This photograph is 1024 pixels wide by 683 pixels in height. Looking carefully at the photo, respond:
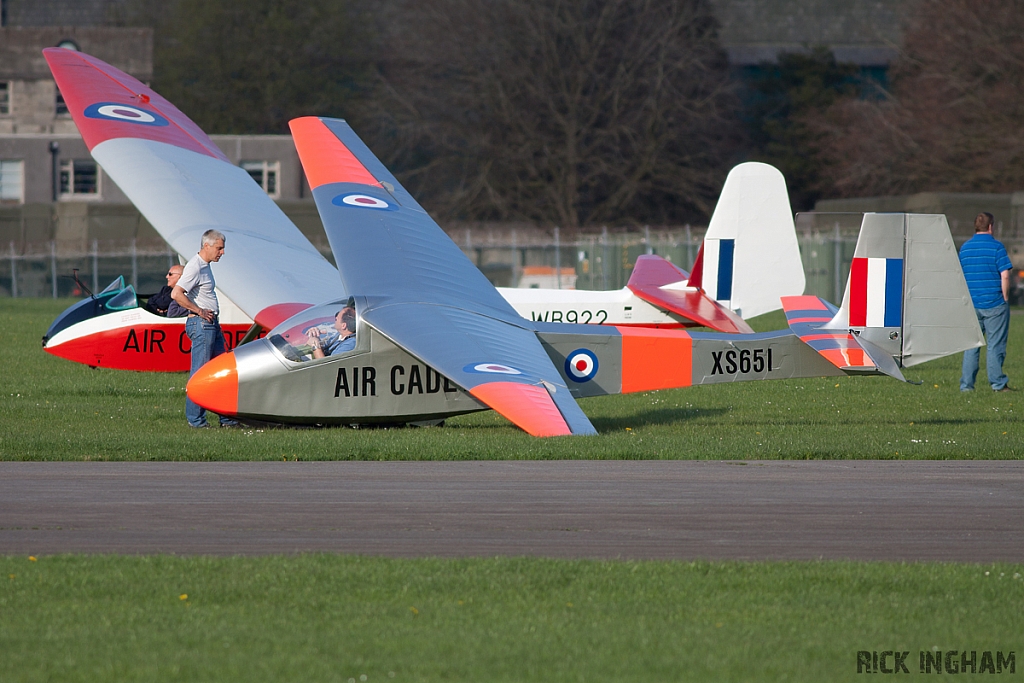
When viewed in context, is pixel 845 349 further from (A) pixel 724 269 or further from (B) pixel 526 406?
(A) pixel 724 269

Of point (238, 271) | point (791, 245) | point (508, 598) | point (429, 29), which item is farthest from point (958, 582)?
point (429, 29)

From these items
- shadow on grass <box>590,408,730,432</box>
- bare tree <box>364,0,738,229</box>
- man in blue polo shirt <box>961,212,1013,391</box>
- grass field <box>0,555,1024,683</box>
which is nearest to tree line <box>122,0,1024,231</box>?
bare tree <box>364,0,738,229</box>

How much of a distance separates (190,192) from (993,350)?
1049cm

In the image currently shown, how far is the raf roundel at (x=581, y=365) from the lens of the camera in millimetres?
11773

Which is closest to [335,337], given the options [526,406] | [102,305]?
[526,406]

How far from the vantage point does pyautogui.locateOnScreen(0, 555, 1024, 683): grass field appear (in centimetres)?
512

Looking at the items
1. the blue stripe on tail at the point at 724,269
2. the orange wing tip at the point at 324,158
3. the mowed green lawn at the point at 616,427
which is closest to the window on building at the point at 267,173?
the mowed green lawn at the point at 616,427

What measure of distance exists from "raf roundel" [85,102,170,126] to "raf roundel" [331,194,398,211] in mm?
5367

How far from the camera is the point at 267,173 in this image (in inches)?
2387

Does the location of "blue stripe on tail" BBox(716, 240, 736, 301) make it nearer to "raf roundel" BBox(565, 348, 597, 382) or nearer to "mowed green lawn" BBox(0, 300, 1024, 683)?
"raf roundel" BBox(565, 348, 597, 382)

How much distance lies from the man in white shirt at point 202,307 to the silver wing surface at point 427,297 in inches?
49.0

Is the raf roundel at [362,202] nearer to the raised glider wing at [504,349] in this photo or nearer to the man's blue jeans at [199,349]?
the raised glider wing at [504,349]

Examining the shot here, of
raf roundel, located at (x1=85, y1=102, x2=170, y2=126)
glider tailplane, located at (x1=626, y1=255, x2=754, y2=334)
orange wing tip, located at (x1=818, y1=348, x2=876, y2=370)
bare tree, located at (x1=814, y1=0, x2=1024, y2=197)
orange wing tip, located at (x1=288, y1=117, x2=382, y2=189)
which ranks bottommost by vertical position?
orange wing tip, located at (x1=818, y1=348, x2=876, y2=370)

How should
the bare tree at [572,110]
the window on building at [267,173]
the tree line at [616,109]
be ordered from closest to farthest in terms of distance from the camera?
the tree line at [616,109]
the window on building at [267,173]
the bare tree at [572,110]
